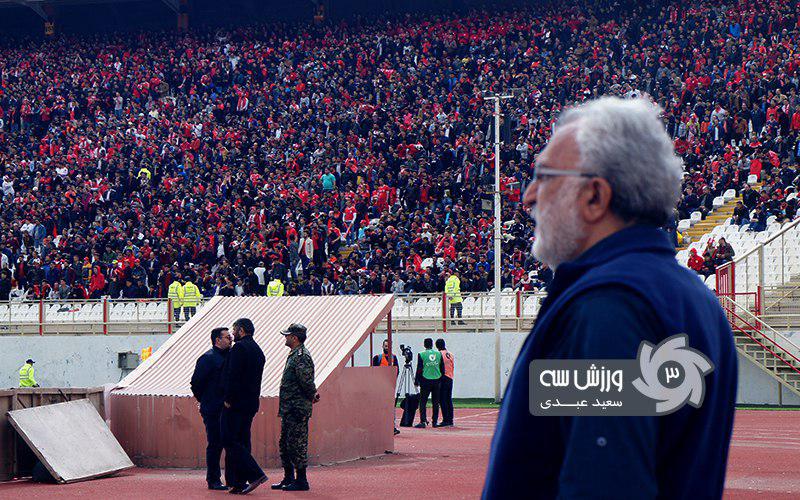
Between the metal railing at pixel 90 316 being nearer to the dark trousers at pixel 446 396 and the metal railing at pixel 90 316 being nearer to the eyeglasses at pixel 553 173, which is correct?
the dark trousers at pixel 446 396

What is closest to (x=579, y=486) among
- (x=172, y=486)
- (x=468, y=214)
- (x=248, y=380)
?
(x=248, y=380)

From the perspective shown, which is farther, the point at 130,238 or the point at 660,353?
the point at 130,238

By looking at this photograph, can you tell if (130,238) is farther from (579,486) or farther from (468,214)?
(579,486)

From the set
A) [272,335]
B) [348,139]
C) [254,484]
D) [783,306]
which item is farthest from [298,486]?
[348,139]

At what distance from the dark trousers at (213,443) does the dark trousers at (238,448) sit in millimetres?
310

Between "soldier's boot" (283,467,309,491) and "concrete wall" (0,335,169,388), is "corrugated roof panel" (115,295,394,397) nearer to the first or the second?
"soldier's boot" (283,467,309,491)

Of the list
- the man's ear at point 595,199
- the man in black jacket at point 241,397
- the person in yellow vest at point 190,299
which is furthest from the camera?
the person in yellow vest at point 190,299

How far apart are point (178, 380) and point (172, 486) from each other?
2657mm

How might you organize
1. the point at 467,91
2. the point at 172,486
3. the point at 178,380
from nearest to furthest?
the point at 172,486
the point at 178,380
the point at 467,91

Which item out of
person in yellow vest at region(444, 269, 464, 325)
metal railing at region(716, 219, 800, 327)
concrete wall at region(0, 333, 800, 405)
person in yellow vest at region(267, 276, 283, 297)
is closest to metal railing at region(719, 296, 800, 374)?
metal railing at region(716, 219, 800, 327)

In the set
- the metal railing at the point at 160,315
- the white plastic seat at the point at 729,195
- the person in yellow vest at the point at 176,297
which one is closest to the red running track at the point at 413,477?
the metal railing at the point at 160,315

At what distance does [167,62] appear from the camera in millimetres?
51562

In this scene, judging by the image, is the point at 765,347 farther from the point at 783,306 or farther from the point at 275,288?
the point at 275,288

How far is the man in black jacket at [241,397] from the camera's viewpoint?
12070mm
